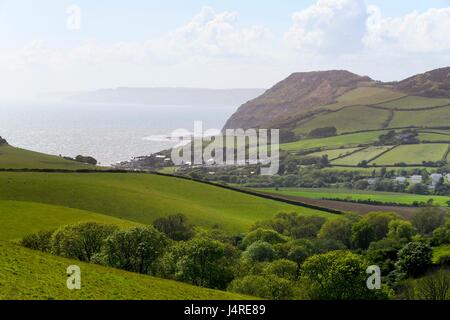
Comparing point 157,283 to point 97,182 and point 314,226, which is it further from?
point 97,182

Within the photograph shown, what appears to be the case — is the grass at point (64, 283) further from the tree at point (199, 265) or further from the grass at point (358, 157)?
the grass at point (358, 157)

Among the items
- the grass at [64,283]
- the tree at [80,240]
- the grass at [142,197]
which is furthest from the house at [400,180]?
the grass at [64,283]

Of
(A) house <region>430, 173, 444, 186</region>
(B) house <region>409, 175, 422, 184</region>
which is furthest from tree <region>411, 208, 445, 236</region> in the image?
(B) house <region>409, 175, 422, 184</region>

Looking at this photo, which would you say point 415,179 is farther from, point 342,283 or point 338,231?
point 342,283

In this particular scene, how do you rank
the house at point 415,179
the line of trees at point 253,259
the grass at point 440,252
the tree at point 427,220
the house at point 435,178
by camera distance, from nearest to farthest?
the line of trees at point 253,259 < the grass at point 440,252 < the tree at point 427,220 < the house at point 435,178 < the house at point 415,179

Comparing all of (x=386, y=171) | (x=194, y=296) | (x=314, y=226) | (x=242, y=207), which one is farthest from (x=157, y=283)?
(x=386, y=171)

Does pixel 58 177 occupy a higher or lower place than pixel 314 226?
higher

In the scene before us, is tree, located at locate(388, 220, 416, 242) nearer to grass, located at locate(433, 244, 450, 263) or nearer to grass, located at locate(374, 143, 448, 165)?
grass, located at locate(433, 244, 450, 263)
